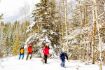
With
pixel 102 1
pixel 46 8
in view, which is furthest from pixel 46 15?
pixel 102 1

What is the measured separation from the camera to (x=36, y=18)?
130ft

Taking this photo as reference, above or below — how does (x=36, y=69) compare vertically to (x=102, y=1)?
below

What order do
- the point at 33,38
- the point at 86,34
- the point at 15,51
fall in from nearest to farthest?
the point at 86,34 < the point at 33,38 < the point at 15,51

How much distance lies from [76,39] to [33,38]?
6417mm

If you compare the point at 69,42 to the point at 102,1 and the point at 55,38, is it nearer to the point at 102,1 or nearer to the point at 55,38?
the point at 55,38

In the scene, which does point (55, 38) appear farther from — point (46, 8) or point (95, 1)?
point (95, 1)

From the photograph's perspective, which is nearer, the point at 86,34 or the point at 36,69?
the point at 36,69

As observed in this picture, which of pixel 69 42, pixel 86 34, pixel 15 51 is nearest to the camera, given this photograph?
pixel 86 34

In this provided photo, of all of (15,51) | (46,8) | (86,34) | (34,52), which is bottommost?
(15,51)

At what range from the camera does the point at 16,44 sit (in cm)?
9719

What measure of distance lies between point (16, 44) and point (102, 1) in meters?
75.5

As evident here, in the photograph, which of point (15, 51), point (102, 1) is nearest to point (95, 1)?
point (102, 1)

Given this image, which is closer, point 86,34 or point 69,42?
point 86,34

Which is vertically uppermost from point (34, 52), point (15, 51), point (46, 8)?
point (46, 8)
